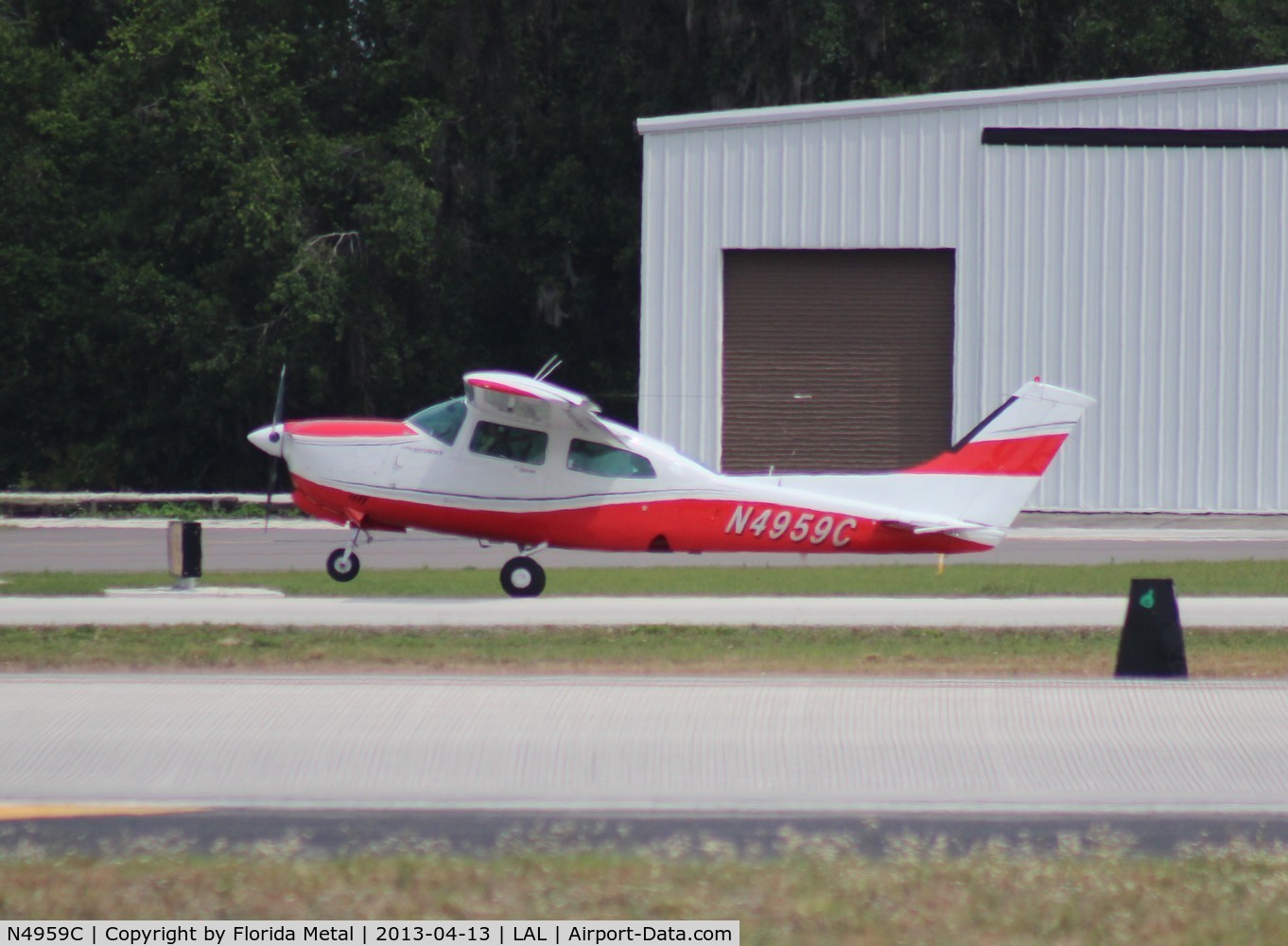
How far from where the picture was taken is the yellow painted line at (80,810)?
7.74m

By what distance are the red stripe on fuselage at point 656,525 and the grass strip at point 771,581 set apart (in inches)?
32.8

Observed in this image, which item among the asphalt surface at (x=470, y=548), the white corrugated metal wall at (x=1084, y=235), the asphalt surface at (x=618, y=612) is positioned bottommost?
the asphalt surface at (x=470, y=548)

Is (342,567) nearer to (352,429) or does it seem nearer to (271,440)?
(352,429)

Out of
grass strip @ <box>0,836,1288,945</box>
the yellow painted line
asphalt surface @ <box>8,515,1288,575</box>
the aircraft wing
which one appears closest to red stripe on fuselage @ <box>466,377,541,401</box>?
the aircraft wing

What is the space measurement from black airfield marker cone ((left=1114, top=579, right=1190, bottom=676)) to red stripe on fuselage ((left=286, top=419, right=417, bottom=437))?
9.26 m

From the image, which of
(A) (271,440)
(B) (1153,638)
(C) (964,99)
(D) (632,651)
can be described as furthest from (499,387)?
(C) (964,99)

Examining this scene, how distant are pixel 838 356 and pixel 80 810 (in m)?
24.1

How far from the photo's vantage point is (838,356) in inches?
1214

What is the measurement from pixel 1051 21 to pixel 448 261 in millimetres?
15677

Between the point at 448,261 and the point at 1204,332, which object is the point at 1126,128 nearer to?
the point at 1204,332

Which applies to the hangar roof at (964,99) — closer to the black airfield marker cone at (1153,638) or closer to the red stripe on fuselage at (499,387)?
the red stripe on fuselage at (499,387)

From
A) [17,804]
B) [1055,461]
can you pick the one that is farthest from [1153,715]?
[1055,461]

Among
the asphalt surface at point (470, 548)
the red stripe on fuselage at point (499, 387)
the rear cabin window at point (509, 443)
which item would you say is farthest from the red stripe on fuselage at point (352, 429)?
the asphalt surface at point (470, 548)

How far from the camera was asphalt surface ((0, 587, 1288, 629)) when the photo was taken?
15641 millimetres
